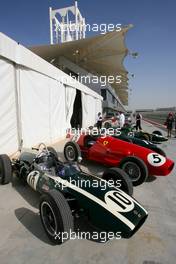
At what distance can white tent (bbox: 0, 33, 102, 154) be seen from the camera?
17.4 ft

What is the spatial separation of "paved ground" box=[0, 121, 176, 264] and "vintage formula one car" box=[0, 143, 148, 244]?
0.58ft

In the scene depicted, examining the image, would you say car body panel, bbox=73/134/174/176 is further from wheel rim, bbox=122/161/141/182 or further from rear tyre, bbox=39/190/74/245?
rear tyre, bbox=39/190/74/245

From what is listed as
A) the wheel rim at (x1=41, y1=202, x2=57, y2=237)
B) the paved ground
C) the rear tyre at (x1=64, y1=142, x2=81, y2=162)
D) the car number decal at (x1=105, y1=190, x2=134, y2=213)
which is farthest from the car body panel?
the wheel rim at (x1=41, y1=202, x2=57, y2=237)

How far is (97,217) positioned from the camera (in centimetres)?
237

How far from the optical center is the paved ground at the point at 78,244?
211cm

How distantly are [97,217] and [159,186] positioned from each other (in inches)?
92.3

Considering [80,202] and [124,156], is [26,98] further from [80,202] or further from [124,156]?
[80,202]

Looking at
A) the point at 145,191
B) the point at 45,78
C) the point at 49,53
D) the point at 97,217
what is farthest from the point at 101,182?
the point at 49,53

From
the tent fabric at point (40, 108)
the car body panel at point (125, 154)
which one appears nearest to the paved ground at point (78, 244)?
the car body panel at point (125, 154)

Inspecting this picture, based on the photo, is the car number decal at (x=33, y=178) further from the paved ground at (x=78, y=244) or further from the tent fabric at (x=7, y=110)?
the tent fabric at (x=7, y=110)

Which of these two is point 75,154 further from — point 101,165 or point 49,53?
point 49,53

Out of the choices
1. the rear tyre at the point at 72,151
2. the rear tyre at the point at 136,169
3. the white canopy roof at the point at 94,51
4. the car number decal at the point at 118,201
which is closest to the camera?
the car number decal at the point at 118,201

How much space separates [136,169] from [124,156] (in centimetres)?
63

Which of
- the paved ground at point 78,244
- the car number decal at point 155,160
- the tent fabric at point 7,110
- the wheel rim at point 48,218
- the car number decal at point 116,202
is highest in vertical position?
the tent fabric at point 7,110
